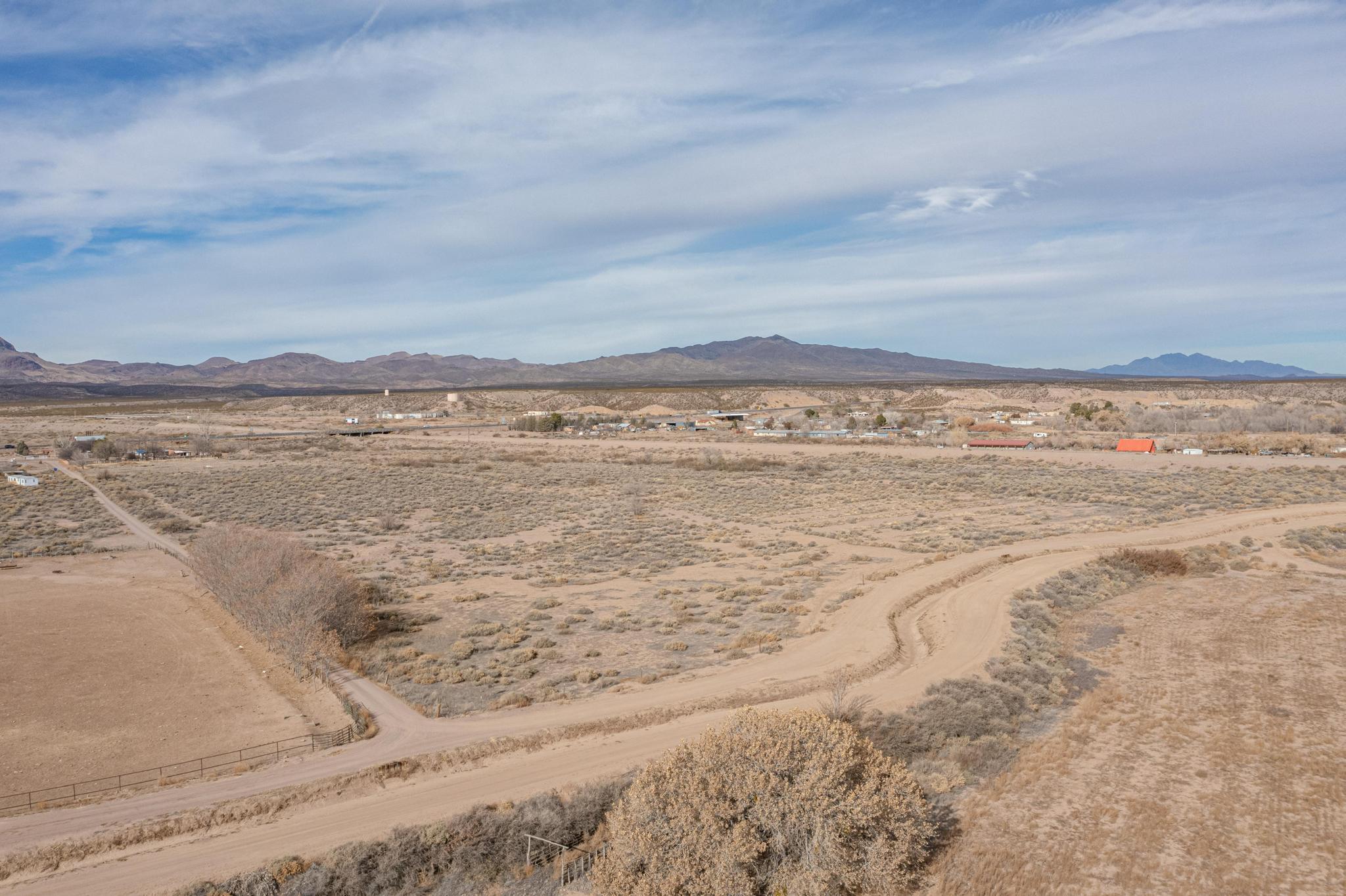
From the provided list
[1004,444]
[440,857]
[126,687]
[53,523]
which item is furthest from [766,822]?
[1004,444]

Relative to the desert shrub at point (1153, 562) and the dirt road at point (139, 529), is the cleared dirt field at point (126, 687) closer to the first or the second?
the dirt road at point (139, 529)

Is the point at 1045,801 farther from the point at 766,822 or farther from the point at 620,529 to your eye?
the point at 620,529


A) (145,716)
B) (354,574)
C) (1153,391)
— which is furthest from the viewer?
(1153,391)

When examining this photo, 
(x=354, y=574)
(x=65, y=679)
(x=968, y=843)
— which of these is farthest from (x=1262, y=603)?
(x=65, y=679)

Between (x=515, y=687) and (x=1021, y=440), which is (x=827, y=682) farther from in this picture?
(x=1021, y=440)

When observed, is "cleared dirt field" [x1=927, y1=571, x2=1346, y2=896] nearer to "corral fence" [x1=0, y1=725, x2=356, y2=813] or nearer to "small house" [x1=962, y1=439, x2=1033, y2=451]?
"corral fence" [x1=0, y1=725, x2=356, y2=813]

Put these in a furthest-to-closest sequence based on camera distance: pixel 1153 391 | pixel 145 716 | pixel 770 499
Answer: pixel 1153 391
pixel 770 499
pixel 145 716
